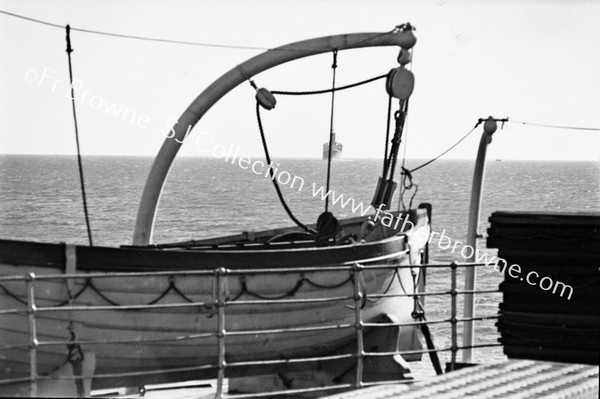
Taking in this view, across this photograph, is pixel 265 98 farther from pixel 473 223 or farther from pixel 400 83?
pixel 473 223

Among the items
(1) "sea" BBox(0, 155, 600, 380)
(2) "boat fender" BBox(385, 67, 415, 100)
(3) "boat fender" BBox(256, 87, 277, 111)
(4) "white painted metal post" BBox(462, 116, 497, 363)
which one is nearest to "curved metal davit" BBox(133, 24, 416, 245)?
(3) "boat fender" BBox(256, 87, 277, 111)

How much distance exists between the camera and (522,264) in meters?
10.2

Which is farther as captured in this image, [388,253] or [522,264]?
[388,253]

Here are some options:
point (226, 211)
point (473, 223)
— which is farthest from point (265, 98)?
point (226, 211)

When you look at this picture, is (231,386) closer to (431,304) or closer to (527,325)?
(527,325)

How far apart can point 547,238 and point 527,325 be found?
799 millimetres

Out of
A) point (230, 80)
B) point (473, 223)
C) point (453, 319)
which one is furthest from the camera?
point (230, 80)

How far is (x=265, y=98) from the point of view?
15445 millimetres

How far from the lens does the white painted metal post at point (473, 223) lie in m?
14.1

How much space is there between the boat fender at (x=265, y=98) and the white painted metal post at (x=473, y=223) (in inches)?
114

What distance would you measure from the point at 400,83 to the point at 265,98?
1848mm

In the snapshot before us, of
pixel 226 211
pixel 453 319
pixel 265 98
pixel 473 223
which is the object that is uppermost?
pixel 265 98

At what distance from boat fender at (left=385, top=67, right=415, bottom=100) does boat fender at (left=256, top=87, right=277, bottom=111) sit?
159cm

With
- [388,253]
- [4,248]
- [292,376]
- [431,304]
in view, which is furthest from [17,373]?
[431,304]
